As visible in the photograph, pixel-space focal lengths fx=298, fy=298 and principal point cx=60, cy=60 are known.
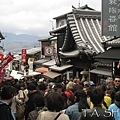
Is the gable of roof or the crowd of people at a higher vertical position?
the gable of roof

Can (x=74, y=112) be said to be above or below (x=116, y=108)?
below

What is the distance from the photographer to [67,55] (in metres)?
19.9

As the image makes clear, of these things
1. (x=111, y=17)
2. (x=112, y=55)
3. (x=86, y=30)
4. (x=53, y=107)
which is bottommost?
(x=112, y=55)

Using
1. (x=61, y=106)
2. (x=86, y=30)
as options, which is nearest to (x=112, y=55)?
(x=86, y=30)

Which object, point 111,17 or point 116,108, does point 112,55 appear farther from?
point 116,108

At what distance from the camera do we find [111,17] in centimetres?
1216

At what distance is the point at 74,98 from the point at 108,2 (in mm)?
6807

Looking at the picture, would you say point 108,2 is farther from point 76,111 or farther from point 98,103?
point 98,103

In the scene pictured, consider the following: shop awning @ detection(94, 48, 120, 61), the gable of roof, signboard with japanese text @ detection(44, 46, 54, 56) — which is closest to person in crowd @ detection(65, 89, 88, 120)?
shop awning @ detection(94, 48, 120, 61)

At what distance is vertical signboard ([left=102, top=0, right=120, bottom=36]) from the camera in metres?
11.8

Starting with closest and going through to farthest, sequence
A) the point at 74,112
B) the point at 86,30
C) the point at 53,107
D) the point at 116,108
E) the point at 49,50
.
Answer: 1. the point at 53,107
2. the point at 116,108
3. the point at 74,112
4. the point at 86,30
5. the point at 49,50

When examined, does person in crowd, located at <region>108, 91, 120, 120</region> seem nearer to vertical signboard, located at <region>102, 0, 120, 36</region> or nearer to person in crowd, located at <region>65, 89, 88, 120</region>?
person in crowd, located at <region>65, 89, 88, 120</region>

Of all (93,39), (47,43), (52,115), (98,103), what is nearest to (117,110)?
(98,103)

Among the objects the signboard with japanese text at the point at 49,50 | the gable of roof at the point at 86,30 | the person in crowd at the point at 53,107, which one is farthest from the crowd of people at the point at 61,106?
the signboard with japanese text at the point at 49,50
